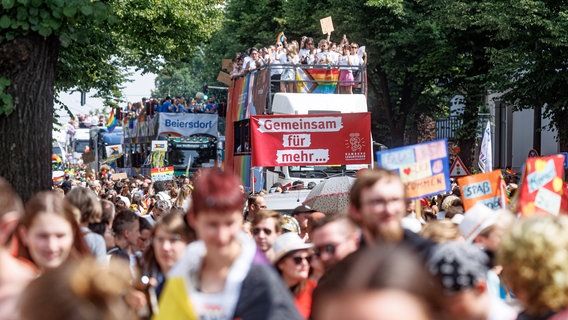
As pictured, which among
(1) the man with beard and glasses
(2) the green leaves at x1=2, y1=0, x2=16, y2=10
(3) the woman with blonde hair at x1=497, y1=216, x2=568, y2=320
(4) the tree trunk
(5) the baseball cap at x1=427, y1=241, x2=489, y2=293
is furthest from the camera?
(4) the tree trunk

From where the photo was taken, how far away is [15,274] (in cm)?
328

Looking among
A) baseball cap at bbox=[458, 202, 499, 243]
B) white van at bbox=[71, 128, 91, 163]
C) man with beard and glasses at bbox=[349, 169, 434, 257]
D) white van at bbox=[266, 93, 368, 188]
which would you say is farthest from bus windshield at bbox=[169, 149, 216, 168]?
white van at bbox=[71, 128, 91, 163]

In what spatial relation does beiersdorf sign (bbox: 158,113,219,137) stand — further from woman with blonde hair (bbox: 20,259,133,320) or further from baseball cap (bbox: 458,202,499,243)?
woman with blonde hair (bbox: 20,259,133,320)

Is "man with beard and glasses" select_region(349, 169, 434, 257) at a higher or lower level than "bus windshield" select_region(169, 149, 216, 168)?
higher

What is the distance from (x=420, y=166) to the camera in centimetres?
827

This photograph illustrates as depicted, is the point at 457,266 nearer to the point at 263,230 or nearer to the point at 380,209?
the point at 380,209

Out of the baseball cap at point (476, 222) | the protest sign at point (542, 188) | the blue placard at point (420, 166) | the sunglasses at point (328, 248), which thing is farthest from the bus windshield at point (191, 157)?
the sunglasses at point (328, 248)

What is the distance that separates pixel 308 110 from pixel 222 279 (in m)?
16.4

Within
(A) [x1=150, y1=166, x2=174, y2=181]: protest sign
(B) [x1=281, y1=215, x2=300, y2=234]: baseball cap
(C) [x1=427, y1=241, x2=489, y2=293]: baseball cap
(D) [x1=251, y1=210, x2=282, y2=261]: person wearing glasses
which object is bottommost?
(A) [x1=150, y1=166, x2=174, y2=181]: protest sign

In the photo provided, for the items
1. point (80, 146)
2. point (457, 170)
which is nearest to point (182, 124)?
point (457, 170)

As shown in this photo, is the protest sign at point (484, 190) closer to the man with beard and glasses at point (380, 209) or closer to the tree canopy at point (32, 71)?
the tree canopy at point (32, 71)

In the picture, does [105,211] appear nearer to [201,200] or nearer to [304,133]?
[201,200]

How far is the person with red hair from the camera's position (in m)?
3.50

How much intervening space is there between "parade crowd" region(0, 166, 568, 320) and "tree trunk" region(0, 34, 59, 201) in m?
3.06
